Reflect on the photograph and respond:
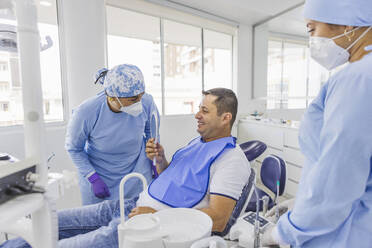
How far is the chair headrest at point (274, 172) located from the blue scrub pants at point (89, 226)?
802mm

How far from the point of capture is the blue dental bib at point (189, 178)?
1.15 m

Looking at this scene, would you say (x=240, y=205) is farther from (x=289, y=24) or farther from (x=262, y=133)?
(x=289, y=24)

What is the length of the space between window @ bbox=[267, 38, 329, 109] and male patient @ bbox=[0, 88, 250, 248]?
3181 millimetres

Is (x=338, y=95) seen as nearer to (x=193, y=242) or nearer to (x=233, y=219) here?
(x=193, y=242)

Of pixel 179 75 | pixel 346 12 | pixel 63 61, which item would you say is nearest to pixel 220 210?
pixel 346 12

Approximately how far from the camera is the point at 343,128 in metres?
0.53

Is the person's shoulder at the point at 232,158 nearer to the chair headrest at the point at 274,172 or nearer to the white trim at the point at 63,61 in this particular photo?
the chair headrest at the point at 274,172

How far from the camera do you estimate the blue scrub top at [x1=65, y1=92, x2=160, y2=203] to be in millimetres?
1504

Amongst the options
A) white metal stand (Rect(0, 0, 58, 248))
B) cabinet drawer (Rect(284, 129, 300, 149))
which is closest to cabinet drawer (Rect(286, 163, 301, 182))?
cabinet drawer (Rect(284, 129, 300, 149))

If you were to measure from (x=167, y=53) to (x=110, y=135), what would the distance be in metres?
1.96

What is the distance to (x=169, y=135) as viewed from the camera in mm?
3113

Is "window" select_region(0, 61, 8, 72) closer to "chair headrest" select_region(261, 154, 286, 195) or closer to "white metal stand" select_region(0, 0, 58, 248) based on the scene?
"white metal stand" select_region(0, 0, 58, 248)

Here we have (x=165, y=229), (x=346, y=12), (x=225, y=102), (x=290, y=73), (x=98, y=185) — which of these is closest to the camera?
(x=346, y=12)

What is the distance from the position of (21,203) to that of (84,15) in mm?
2025
